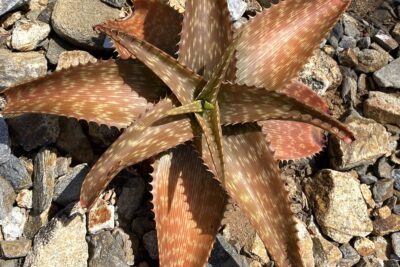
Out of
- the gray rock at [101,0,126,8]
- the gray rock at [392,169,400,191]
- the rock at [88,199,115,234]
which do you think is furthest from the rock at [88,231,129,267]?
the gray rock at [392,169,400,191]

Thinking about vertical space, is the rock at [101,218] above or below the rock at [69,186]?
below

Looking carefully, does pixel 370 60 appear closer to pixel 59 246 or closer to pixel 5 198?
pixel 59 246

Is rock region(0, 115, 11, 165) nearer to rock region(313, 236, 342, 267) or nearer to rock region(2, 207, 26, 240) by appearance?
rock region(2, 207, 26, 240)

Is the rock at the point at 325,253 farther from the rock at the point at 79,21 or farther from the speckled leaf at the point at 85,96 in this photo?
the rock at the point at 79,21

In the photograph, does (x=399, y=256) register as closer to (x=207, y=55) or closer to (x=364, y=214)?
(x=364, y=214)

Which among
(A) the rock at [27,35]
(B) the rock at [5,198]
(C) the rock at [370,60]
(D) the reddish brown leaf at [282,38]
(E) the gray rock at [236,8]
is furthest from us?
(C) the rock at [370,60]

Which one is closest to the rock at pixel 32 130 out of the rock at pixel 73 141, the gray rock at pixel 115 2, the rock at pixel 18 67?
the rock at pixel 73 141

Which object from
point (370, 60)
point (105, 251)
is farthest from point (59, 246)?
point (370, 60)
